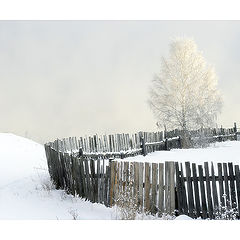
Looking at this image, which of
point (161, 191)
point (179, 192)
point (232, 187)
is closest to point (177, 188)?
point (179, 192)

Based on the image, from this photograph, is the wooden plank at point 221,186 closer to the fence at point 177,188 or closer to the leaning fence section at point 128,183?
the fence at point 177,188

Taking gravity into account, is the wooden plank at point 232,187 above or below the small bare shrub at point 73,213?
above

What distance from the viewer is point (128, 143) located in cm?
1823

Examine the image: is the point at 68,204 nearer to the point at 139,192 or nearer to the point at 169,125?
the point at 139,192

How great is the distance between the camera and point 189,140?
2348 cm

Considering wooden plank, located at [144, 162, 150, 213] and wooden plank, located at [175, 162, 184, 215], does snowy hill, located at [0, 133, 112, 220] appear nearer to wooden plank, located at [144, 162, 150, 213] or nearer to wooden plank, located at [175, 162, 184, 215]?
wooden plank, located at [144, 162, 150, 213]

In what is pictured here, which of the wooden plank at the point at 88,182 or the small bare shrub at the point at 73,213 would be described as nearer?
the small bare shrub at the point at 73,213

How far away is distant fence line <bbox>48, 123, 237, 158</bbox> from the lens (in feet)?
52.7

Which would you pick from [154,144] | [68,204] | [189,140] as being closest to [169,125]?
[189,140]

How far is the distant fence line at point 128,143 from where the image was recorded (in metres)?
16.1

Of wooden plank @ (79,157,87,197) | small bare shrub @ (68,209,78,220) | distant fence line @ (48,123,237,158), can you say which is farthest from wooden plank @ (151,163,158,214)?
distant fence line @ (48,123,237,158)

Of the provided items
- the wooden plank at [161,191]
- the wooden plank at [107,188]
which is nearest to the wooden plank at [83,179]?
the wooden plank at [107,188]

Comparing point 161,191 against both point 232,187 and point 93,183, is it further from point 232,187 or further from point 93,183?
point 93,183

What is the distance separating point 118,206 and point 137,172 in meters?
0.86
